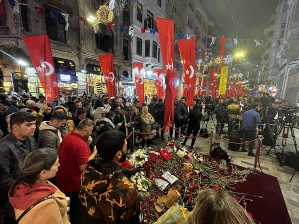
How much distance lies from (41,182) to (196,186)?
2.72 meters

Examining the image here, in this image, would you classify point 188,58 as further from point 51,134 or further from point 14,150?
point 14,150

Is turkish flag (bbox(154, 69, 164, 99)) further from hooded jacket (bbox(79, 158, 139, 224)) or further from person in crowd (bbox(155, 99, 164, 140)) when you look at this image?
hooded jacket (bbox(79, 158, 139, 224))

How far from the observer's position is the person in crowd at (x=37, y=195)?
1178 millimetres

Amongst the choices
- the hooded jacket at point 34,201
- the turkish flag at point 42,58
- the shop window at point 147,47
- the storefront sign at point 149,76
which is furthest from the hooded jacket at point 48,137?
the shop window at point 147,47

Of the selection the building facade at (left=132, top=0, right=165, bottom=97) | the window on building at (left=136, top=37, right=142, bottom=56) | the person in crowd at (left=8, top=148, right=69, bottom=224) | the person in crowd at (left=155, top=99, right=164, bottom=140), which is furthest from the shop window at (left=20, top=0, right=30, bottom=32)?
the person in crowd at (left=8, top=148, right=69, bottom=224)

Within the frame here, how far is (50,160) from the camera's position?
57.5 inches

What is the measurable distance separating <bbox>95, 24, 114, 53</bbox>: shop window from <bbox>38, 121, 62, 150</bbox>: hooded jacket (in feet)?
61.0

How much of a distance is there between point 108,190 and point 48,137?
6.53ft

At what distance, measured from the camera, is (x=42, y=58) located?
17.4 feet

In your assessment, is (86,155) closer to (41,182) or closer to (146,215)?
(41,182)

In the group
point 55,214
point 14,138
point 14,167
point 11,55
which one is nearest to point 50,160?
point 55,214

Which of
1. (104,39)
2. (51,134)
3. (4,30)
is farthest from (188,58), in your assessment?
(104,39)

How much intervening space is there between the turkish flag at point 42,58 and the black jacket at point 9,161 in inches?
159

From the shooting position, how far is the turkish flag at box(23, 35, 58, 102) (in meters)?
5.20
